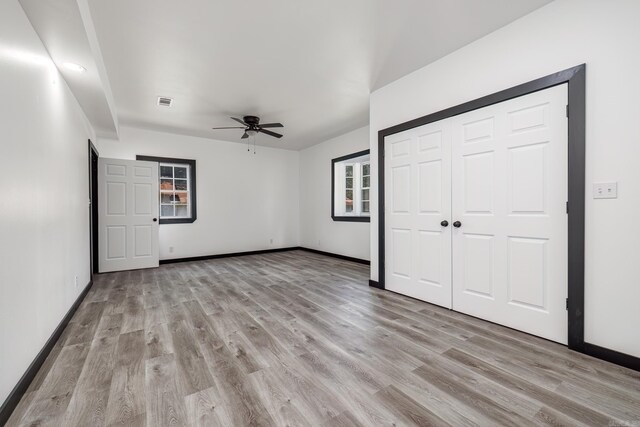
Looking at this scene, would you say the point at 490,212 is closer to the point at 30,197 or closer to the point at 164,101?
the point at 30,197

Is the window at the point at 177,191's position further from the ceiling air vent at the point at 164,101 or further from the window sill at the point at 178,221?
the ceiling air vent at the point at 164,101

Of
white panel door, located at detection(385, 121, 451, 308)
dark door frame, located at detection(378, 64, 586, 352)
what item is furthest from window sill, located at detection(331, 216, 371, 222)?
dark door frame, located at detection(378, 64, 586, 352)

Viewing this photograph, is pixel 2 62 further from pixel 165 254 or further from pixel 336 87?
pixel 165 254

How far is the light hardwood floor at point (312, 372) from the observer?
1.45 metres

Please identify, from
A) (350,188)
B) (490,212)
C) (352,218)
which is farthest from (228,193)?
(490,212)

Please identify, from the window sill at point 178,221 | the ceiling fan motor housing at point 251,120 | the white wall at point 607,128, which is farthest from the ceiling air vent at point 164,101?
the white wall at point 607,128

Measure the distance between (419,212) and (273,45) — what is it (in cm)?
237

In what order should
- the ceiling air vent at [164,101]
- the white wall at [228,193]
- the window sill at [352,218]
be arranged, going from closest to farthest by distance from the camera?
the ceiling air vent at [164,101] < the window sill at [352,218] < the white wall at [228,193]

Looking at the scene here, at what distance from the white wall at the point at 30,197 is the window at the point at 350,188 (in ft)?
14.5

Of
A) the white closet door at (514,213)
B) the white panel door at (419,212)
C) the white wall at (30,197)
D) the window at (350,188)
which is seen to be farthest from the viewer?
the window at (350,188)

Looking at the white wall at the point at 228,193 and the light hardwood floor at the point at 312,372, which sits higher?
the white wall at the point at 228,193

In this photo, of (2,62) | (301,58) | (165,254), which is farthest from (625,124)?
(165,254)

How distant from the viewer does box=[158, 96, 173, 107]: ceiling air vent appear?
394cm

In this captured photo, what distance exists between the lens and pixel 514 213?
8.02 ft
